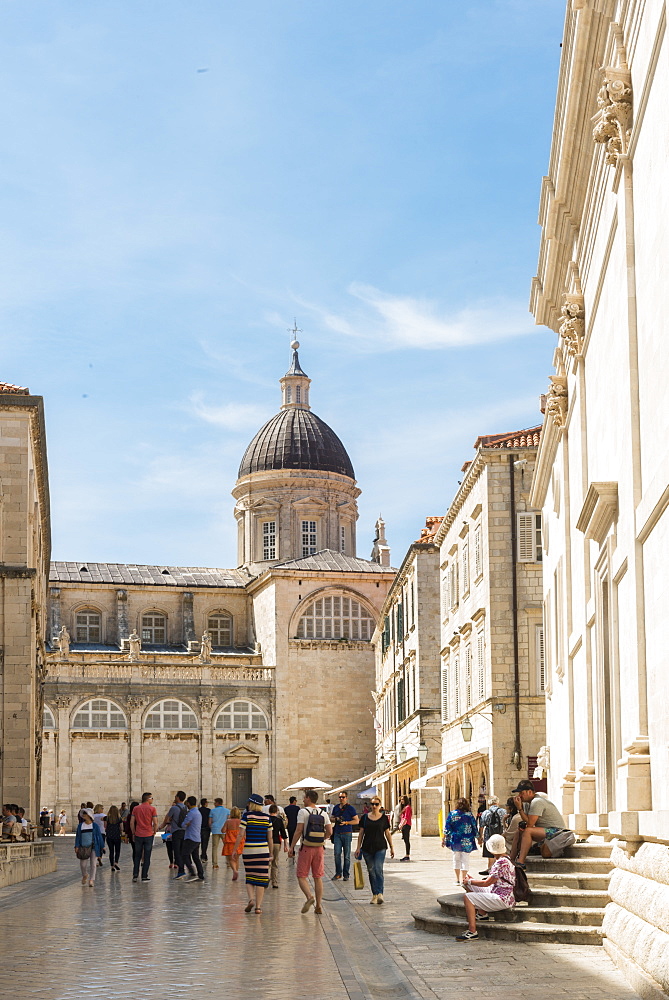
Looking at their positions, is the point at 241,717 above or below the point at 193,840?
above

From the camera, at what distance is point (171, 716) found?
6619 centimetres

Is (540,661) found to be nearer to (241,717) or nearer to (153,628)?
(241,717)

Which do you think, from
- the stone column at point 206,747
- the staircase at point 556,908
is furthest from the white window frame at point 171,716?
the staircase at point 556,908

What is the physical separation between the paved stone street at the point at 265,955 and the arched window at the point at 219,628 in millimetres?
Result: 56579

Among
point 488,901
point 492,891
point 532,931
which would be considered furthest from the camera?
point 492,891

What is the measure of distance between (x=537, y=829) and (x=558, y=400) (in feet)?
28.6

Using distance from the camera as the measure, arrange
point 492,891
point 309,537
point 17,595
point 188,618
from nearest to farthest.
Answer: point 492,891
point 17,595
point 188,618
point 309,537

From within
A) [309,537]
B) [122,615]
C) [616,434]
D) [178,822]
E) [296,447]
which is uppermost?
[296,447]

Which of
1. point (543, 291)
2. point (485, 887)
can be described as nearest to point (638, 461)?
point (485, 887)

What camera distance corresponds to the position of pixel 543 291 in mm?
22250

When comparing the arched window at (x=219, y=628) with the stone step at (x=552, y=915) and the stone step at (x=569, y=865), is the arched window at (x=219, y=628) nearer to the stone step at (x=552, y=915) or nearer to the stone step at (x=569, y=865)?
the stone step at (x=569, y=865)

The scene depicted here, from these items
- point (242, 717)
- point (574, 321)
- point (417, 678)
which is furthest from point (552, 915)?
point (242, 717)

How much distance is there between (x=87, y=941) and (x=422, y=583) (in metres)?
35.2

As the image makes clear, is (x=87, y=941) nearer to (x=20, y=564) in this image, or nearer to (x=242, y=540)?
(x=20, y=564)
